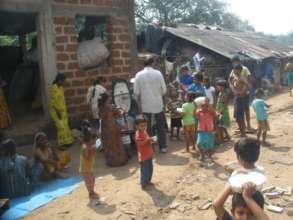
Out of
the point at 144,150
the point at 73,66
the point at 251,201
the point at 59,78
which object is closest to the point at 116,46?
the point at 73,66

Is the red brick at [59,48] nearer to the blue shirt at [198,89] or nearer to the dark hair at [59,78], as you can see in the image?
the dark hair at [59,78]

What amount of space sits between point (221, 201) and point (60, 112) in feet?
20.3

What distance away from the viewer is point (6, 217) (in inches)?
209

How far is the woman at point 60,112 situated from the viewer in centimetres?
847

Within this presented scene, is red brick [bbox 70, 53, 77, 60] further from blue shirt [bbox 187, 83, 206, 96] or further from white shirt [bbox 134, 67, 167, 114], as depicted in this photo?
blue shirt [bbox 187, 83, 206, 96]

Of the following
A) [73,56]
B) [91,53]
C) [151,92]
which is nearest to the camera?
[151,92]

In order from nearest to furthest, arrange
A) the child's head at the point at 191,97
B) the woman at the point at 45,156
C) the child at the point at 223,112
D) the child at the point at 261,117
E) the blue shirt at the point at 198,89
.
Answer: the woman at the point at 45,156
the child's head at the point at 191,97
the child at the point at 261,117
the blue shirt at the point at 198,89
the child at the point at 223,112

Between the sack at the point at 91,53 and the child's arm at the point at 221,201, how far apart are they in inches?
283

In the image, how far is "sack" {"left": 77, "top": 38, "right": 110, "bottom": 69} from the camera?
384 inches

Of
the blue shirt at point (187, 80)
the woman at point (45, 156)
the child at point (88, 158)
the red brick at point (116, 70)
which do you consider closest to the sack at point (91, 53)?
the red brick at point (116, 70)

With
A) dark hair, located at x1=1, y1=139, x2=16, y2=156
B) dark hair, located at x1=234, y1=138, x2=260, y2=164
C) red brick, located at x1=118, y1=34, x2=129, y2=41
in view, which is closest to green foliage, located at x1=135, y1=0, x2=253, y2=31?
red brick, located at x1=118, y1=34, x2=129, y2=41

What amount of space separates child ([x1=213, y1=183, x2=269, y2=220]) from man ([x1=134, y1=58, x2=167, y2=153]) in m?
4.53

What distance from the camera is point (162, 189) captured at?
5820 mm

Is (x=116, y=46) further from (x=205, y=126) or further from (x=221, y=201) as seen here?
(x=221, y=201)
